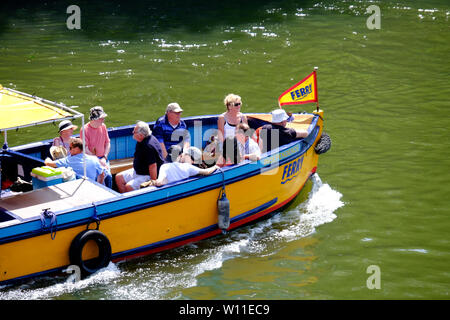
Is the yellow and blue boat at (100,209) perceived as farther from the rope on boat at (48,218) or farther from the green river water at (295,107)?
the green river water at (295,107)

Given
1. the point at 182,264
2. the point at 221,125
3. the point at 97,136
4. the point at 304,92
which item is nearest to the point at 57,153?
the point at 97,136

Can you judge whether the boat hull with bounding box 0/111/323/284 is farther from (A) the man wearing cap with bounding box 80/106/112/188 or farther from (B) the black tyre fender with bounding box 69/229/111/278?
(A) the man wearing cap with bounding box 80/106/112/188

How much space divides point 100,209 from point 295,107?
792 centimetres

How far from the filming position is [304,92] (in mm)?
10344

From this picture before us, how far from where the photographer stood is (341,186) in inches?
417

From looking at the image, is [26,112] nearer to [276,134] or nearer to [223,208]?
[223,208]

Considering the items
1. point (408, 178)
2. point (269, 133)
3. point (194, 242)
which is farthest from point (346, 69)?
point (194, 242)

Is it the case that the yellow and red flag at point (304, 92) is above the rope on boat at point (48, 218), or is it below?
above

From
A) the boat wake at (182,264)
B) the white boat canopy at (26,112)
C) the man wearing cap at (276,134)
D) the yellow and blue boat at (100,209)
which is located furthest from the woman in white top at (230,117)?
the white boat canopy at (26,112)

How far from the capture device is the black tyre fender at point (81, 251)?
739 cm

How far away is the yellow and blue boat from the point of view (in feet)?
23.6

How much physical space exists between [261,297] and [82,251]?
87.2 inches

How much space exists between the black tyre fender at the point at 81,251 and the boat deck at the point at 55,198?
0.40 metres
